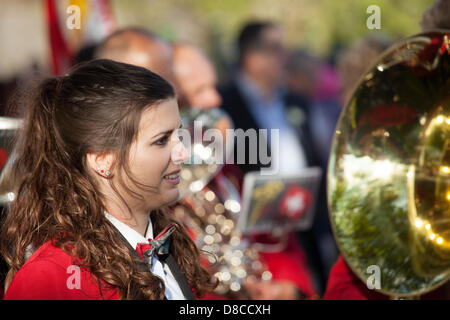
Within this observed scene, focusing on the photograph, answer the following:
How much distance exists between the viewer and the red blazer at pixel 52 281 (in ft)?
3.93

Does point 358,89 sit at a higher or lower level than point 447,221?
higher

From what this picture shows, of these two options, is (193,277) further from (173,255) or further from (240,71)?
(240,71)

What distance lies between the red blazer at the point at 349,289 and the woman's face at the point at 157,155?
769 mm

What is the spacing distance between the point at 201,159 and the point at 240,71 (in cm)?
128

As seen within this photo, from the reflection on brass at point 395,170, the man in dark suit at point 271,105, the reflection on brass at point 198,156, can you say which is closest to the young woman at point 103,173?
the reflection on brass at point 395,170

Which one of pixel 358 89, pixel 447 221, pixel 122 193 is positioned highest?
pixel 358 89

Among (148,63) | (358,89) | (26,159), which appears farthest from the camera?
(148,63)

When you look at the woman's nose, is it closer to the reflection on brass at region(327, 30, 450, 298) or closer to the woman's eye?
the woman's eye

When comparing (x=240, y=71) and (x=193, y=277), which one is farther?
(x=240, y=71)

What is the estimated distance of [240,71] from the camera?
390 centimetres

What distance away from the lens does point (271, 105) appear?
3.92 meters

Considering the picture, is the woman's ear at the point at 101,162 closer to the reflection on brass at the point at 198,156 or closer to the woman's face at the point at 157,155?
the woman's face at the point at 157,155

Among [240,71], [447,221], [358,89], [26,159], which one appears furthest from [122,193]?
[240,71]
